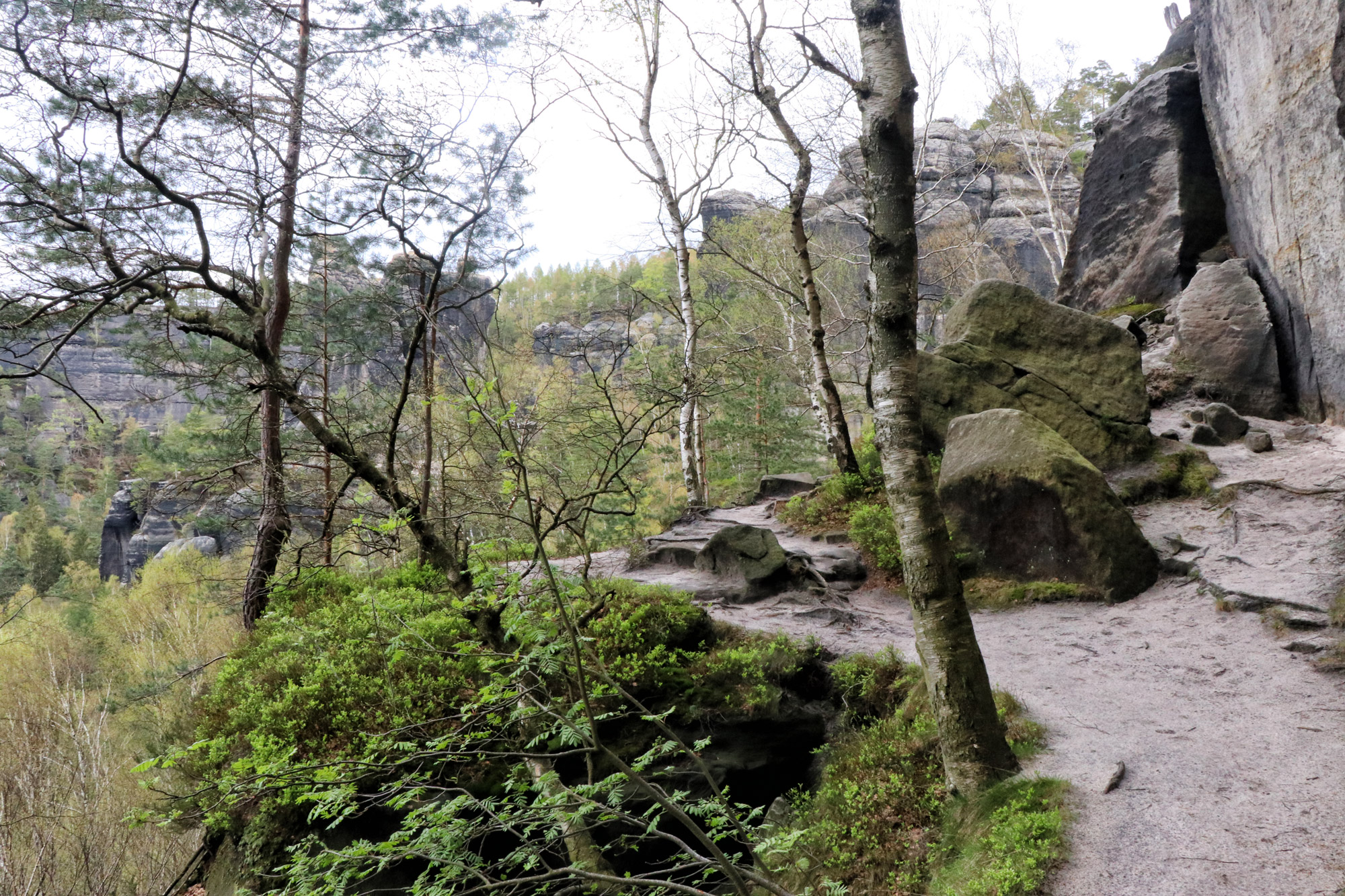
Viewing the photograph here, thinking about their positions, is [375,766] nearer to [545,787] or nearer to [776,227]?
[545,787]

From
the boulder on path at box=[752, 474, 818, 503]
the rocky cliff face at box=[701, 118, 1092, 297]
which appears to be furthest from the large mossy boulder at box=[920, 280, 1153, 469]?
the rocky cliff face at box=[701, 118, 1092, 297]

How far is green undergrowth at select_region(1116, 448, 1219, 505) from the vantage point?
7.88m

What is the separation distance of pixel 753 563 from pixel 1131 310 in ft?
29.3

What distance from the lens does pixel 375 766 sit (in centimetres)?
229

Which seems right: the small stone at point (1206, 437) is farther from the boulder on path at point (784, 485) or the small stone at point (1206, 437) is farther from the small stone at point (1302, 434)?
the boulder on path at point (784, 485)

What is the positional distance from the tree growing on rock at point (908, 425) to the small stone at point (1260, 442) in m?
6.94

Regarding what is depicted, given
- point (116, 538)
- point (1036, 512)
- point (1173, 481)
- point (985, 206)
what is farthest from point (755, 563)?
point (116, 538)

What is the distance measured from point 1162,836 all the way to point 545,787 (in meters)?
2.88

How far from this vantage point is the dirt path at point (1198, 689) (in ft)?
9.78

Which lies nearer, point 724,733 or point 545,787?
point 545,787

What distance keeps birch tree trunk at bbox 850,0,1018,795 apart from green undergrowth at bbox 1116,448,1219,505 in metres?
5.64

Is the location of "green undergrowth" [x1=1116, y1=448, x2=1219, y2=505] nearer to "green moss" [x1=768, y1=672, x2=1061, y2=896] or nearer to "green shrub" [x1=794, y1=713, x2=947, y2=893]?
"green moss" [x1=768, y1=672, x2=1061, y2=896]

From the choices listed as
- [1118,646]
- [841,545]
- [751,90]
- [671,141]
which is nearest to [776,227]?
[671,141]

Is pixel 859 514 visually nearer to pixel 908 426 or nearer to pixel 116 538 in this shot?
pixel 908 426
